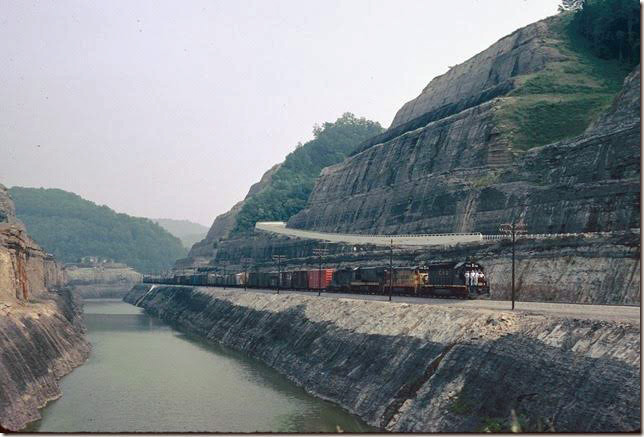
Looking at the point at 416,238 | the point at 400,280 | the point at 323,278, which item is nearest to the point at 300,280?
the point at 323,278

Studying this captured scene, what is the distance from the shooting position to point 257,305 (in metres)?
80.9

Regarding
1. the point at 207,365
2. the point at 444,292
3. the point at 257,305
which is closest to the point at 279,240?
the point at 257,305

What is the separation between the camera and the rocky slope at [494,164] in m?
55.3

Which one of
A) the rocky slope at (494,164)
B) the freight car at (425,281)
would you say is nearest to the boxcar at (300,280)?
the freight car at (425,281)

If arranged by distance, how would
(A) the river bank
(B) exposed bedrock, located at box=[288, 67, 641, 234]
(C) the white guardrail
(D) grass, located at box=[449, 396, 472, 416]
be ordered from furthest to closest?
(C) the white guardrail
(B) exposed bedrock, located at box=[288, 67, 641, 234]
(A) the river bank
(D) grass, located at box=[449, 396, 472, 416]

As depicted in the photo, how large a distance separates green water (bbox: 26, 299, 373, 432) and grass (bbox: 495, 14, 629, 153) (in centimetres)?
4618

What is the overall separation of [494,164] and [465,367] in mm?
51741

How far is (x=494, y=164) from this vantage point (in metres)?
78.8

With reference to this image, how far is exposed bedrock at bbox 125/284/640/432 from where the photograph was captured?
23.9 m

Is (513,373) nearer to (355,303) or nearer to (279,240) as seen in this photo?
(355,303)

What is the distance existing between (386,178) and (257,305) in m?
38.2

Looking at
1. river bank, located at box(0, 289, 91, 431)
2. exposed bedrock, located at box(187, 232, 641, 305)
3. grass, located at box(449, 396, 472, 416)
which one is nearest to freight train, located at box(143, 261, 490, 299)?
exposed bedrock, located at box(187, 232, 641, 305)

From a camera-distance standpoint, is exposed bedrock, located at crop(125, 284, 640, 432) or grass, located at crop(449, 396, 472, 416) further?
grass, located at crop(449, 396, 472, 416)

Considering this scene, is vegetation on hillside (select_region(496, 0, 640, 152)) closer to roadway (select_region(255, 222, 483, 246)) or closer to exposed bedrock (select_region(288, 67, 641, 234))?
exposed bedrock (select_region(288, 67, 641, 234))
